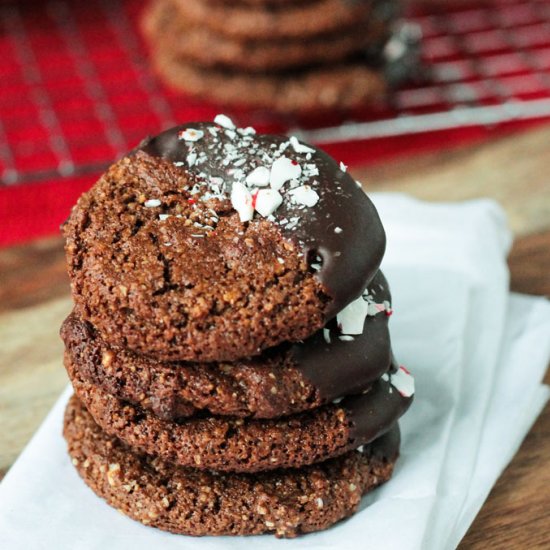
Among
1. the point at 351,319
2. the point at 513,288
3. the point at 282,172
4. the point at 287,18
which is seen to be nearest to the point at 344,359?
the point at 351,319

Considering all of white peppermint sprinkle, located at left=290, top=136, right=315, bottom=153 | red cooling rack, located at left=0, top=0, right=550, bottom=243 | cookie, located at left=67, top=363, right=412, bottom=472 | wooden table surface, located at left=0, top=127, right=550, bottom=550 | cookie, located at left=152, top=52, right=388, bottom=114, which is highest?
white peppermint sprinkle, located at left=290, top=136, right=315, bottom=153

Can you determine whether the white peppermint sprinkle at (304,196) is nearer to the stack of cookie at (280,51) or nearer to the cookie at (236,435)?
the cookie at (236,435)

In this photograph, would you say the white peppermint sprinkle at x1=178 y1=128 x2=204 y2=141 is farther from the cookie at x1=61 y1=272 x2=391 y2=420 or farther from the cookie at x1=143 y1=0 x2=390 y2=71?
the cookie at x1=143 y1=0 x2=390 y2=71

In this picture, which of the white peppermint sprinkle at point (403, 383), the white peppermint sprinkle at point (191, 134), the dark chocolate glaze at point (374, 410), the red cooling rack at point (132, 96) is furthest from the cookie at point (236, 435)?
the red cooling rack at point (132, 96)

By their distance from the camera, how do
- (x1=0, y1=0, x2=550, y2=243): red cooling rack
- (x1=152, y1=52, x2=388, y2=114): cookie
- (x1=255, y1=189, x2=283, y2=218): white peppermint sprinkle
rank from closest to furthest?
(x1=255, y1=189, x2=283, y2=218): white peppermint sprinkle, (x1=152, y1=52, x2=388, y2=114): cookie, (x1=0, y1=0, x2=550, y2=243): red cooling rack

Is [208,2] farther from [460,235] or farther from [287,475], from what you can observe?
[287,475]

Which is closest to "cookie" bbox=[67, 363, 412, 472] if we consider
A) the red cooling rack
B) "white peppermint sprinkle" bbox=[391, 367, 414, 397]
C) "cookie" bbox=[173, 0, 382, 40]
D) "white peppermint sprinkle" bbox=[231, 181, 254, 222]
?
"white peppermint sprinkle" bbox=[391, 367, 414, 397]

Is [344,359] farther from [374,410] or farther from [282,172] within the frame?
[282,172]
